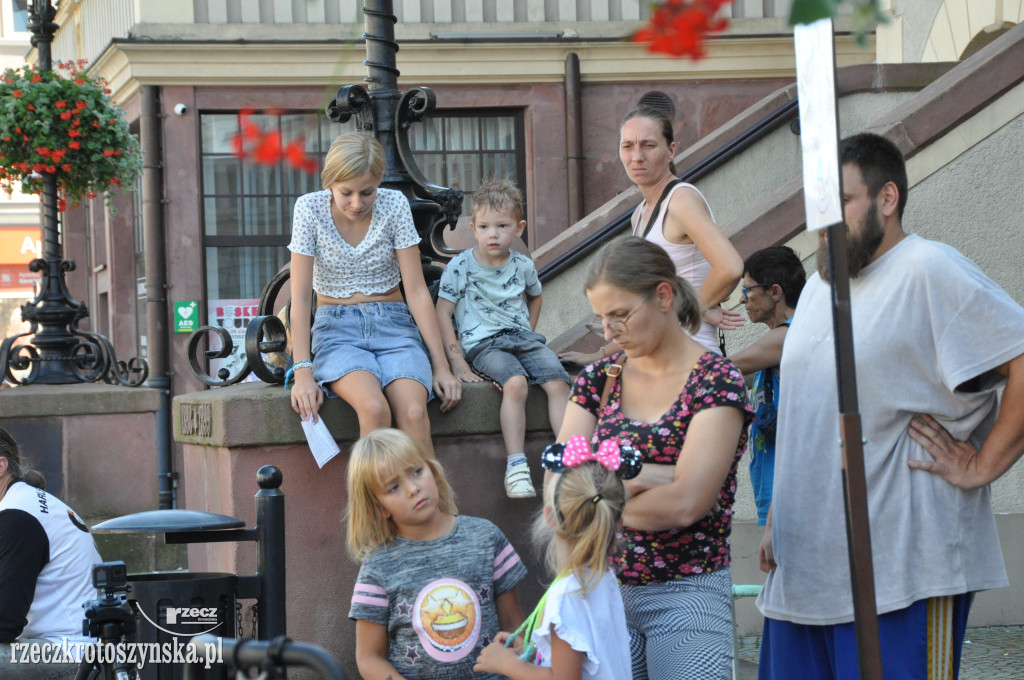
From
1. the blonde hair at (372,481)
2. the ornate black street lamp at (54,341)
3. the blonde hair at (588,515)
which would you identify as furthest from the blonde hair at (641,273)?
the ornate black street lamp at (54,341)

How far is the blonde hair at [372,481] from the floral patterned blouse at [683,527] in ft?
2.04

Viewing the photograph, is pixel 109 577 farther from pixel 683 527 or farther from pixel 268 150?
pixel 268 150

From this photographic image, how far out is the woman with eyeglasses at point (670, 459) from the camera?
3072mm

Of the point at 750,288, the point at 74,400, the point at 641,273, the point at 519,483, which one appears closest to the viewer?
the point at 641,273

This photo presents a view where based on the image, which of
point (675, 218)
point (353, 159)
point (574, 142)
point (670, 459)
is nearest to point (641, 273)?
point (670, 459)

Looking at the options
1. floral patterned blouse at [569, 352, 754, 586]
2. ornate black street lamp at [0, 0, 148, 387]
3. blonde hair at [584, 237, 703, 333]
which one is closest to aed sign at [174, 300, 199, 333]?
ornate black street lamp at [0, 0, 148, 387]

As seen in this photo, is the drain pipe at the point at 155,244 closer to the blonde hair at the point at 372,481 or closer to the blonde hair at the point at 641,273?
the blonde hair at the point at 372,481

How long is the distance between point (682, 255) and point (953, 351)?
4.78 feet

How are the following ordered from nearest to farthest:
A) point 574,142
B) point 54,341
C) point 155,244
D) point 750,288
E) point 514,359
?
point 514,359 → point 750,288 → point 54,341 → point 155,244 → point 574,142

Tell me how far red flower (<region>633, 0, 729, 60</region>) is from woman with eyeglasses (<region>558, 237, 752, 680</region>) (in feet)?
4.89

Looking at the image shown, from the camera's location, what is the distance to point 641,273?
3209 mm

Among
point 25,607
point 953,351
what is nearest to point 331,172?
point 25,607

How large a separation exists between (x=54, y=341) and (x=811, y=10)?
9.07 m

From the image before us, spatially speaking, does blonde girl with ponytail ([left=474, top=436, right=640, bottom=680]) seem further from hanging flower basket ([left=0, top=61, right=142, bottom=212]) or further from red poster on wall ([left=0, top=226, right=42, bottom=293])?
red poster on wall ([left=0, top=226, right=42, bottom=293])
